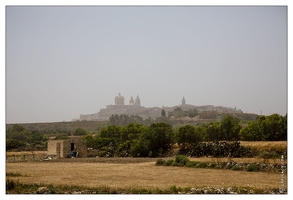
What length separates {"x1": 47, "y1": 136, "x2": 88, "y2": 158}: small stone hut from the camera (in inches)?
Result: 986

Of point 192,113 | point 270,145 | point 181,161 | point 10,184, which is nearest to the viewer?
point 10,184

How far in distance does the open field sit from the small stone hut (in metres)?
7.19

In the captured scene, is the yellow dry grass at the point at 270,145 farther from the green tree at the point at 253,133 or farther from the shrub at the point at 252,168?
the shrub at the point at 252,168

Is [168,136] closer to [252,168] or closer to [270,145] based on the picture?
[270,145]

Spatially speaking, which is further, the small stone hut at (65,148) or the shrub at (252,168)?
the small stone hut at (65,148)

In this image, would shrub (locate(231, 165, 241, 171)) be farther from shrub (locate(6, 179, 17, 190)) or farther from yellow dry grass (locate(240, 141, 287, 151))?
shrub (locate(6, 179, 17, 190))

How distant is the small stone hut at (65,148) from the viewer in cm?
2505

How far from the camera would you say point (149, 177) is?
14.8m

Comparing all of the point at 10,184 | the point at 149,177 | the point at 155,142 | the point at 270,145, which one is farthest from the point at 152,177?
the point at 155,142

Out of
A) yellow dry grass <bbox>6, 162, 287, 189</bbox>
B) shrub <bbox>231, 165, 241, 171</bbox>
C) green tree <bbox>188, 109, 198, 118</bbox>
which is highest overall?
green tree <bbox>188, 109, 198, 118</bbox>

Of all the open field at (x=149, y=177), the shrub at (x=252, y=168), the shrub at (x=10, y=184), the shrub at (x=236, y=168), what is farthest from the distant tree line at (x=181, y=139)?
the shrub at (x=10, y=184)

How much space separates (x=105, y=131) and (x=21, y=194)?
19.2 meters

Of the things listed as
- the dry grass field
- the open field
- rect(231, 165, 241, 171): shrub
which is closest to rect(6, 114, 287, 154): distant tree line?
rect(231, 165, 241, 171): shrub

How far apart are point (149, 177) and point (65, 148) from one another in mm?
11906
